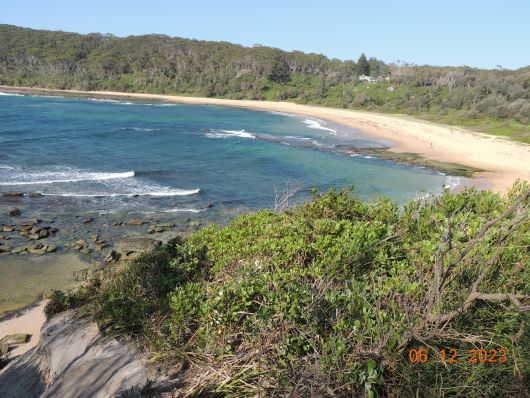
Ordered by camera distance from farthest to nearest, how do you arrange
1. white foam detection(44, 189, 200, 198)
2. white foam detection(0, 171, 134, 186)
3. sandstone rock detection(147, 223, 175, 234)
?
white foam detection(0, 171, 134, 186), white foam detection(44, 189, 200, 198), sandstone rock detection(147, 223, 175, 234)

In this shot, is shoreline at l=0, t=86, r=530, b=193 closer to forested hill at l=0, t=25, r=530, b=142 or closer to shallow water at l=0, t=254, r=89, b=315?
forested hill at l=0, t=25, r=530, b=142

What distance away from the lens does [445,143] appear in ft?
155

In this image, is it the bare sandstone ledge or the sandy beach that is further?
the sandy beach

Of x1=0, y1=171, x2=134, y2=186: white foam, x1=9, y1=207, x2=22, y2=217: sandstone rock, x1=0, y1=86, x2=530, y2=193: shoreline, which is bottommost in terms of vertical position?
x1=9, y1=207, x2=22, y2=217: sandstone rock

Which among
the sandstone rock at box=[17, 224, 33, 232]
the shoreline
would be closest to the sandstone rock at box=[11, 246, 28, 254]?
the sandstone rock at box=[17, 224, 33, 232]

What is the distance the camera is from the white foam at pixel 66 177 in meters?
27.2

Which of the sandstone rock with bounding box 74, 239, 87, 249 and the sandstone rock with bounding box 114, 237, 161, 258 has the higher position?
the sandstone rock with bounding box 114, 237, 161, 258

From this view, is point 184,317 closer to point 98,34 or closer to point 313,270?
point 313,270

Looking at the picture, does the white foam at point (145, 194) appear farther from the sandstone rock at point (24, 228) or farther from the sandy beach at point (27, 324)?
the sandy beach at point (27, 324)

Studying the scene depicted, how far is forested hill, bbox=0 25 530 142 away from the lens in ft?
249

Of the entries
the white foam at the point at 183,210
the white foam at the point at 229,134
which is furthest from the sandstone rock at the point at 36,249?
the white foam at the point at 229,134

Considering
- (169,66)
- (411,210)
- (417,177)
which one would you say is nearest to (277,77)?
(169,66)
